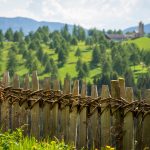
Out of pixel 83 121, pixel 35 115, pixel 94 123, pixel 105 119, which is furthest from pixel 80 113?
pixel 35 115

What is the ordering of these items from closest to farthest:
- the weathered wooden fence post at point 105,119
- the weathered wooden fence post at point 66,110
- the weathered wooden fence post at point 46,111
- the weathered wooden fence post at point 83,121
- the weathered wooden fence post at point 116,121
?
the weathered wooden fence post at point 116,121
the weathered wooden fence post at point 105,119
the weathered wooden fence post at point 83,121
the weathered wooden fence post at point 66,110
the weathered wooden fence post at point 46,111

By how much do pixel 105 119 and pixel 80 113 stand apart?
0.57 metres

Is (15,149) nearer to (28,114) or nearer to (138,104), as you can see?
(138,104)

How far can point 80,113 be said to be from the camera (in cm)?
810

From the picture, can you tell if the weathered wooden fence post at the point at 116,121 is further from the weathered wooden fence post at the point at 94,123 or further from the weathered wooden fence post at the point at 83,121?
the weathered wooden fence post at the point at 83,121

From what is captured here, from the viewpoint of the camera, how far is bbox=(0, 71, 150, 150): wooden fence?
7.39 meters

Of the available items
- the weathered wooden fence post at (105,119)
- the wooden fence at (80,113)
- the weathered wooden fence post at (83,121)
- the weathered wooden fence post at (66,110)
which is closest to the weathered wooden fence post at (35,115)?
the wooden fence at (80,113)

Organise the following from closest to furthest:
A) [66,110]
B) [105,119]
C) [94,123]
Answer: [105,119]
[94,123]
[66,110]

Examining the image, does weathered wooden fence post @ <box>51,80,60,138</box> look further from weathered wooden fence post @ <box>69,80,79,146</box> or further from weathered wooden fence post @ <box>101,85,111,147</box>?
weathered wooden fence post @ <box>101,85,111,147</box>

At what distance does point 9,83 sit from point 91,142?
2.65m

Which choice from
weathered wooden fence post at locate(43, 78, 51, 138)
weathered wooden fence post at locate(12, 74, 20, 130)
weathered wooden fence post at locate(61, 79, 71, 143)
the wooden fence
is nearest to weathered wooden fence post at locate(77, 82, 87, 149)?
the wooden fence

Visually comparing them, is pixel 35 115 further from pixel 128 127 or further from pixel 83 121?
pixel 128 127

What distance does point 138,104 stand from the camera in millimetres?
7301

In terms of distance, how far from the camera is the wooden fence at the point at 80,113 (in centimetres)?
739
